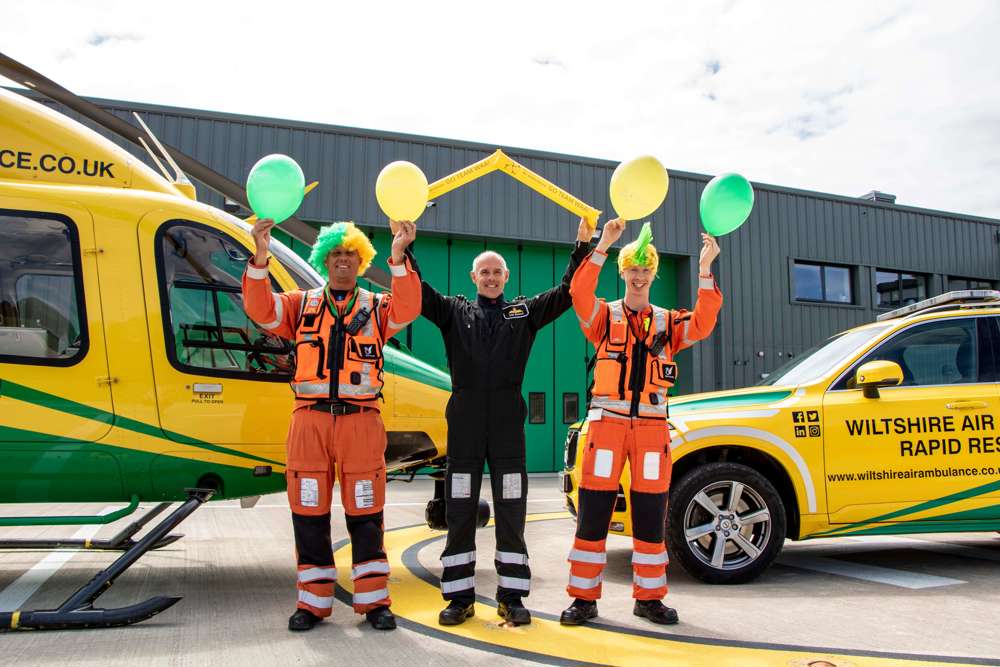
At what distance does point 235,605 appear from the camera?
4.37 metres

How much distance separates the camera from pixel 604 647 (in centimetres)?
351

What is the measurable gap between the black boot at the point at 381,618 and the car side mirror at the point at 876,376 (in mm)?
3408

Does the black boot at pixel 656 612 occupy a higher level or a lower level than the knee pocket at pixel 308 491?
lower

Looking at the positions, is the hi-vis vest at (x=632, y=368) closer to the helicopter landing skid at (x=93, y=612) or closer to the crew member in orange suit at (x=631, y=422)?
the crew member in orange suit at (x=631, y=422)

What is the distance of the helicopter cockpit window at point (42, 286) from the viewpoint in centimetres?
439

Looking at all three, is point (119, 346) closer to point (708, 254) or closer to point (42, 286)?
point (42, 286)

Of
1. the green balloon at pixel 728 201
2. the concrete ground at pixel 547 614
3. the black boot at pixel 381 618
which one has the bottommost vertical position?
the concrete ground at pixel 547 614

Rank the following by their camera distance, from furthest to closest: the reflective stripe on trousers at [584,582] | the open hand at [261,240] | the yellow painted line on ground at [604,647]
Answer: the reflective stripe on trousers at [584,582], the open hand at [261,240], the yellow painted line on ground at [604,647]

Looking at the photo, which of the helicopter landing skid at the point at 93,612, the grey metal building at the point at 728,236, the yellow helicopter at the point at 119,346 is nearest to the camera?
the helicopter landing skid at the point at 93,612

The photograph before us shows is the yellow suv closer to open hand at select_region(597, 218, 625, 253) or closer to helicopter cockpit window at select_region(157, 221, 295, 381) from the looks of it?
open hand at select_region(597, 218, 625, 253)

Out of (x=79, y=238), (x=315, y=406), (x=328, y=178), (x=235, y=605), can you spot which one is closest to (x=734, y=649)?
(x=315, y=406)

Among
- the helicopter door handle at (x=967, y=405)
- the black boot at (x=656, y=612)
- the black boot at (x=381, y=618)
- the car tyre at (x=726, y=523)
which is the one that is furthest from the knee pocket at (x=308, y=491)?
the helicopter door handle at (x=967, y=405)

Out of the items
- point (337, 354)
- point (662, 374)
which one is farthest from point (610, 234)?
point (337, 354)

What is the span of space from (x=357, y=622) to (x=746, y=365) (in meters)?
15.4
